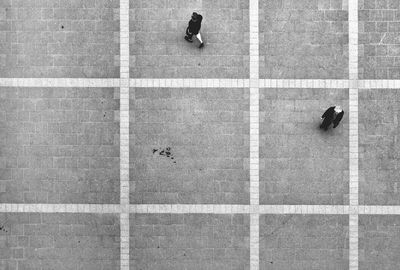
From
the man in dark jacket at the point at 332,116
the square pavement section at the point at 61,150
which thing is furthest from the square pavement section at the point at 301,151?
the square pavement section at the point at 61,150

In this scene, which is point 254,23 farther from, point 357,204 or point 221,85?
point 357,204

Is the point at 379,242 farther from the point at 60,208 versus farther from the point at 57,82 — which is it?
the point at 57,82

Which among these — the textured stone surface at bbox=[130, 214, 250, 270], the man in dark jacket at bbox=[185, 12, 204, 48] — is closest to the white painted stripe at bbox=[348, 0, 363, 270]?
the textured stone surface at bbox=[130, 214, 250, 270]

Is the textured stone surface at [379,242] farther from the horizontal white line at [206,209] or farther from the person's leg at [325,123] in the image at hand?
the person's leg at [325,123]

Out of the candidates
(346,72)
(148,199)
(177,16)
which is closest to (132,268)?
(148,199)

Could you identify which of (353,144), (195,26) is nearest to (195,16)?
(195,26)

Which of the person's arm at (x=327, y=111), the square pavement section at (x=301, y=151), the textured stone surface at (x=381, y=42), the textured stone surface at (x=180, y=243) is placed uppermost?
the textured stone surface at (x=381, y=42)
